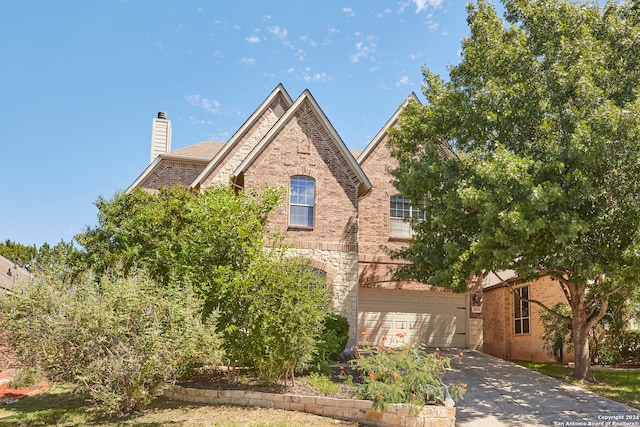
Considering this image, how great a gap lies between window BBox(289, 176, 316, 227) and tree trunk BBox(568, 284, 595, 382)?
8.34m

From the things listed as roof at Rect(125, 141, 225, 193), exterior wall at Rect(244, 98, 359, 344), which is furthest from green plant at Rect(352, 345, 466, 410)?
roof at Rect(125, 141, 225, 193)

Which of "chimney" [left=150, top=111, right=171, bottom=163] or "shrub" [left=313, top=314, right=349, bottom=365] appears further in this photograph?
"chimney" [left=150, top=111, right=171, bottom=163]

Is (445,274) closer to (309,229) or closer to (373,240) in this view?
(309,229)

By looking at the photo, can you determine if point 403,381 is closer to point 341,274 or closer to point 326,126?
point 341,274

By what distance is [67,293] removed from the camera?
11.4 metres

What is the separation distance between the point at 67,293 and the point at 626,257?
11.8 m

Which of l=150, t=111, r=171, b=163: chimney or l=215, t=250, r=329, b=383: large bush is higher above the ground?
l=150, t=111, r=171, b=163: chimney

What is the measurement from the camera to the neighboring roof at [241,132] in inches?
848

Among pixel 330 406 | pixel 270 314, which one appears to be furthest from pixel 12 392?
pixel 330 406

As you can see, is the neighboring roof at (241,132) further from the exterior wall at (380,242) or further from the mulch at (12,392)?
the mulch at (12,392)

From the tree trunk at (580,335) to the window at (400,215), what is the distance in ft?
23.0

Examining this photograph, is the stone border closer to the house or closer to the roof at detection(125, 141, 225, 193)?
the house

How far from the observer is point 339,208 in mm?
19188

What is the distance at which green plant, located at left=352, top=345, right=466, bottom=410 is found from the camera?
424 inches
